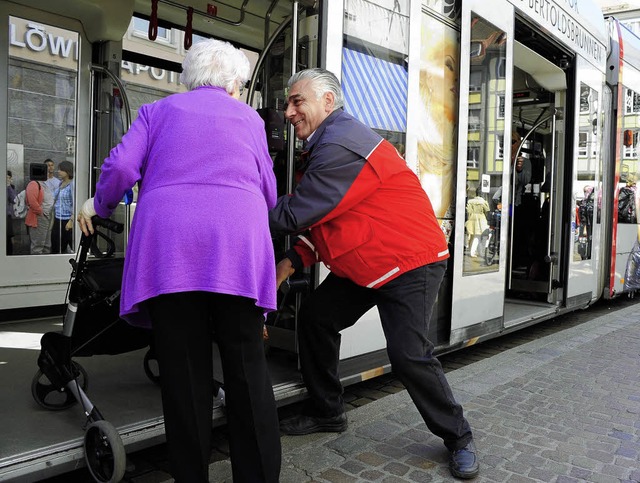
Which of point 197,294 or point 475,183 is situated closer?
point 197,294

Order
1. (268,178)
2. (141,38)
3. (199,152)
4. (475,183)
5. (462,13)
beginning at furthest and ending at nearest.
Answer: (141,38) < (475,183) < (462,13) < (268,178) < (199,152)

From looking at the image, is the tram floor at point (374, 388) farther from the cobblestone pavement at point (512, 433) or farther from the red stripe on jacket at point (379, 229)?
the red stripe on jacket at point (379, 229)

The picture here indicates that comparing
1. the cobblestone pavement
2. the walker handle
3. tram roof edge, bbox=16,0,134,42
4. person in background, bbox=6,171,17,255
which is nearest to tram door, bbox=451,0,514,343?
the cobblestone pavement

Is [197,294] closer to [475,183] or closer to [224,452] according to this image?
[224,452]

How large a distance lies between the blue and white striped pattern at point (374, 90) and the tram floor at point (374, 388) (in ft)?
5.89

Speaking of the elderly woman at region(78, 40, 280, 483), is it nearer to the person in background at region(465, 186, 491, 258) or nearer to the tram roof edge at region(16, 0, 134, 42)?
the person in background at region(465, 186, 491, 258)

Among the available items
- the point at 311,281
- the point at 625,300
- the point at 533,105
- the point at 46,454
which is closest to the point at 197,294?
the point at 46,454

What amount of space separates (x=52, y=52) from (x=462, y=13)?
10.9 feet

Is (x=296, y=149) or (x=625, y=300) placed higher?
(x=296, y=149)

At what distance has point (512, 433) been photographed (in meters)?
3.36

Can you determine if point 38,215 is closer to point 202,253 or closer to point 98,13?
point 98,13

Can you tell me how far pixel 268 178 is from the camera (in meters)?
2.27

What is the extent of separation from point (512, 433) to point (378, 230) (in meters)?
1.48

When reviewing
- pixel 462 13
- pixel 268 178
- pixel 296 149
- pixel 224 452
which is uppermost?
pixel 462 13
